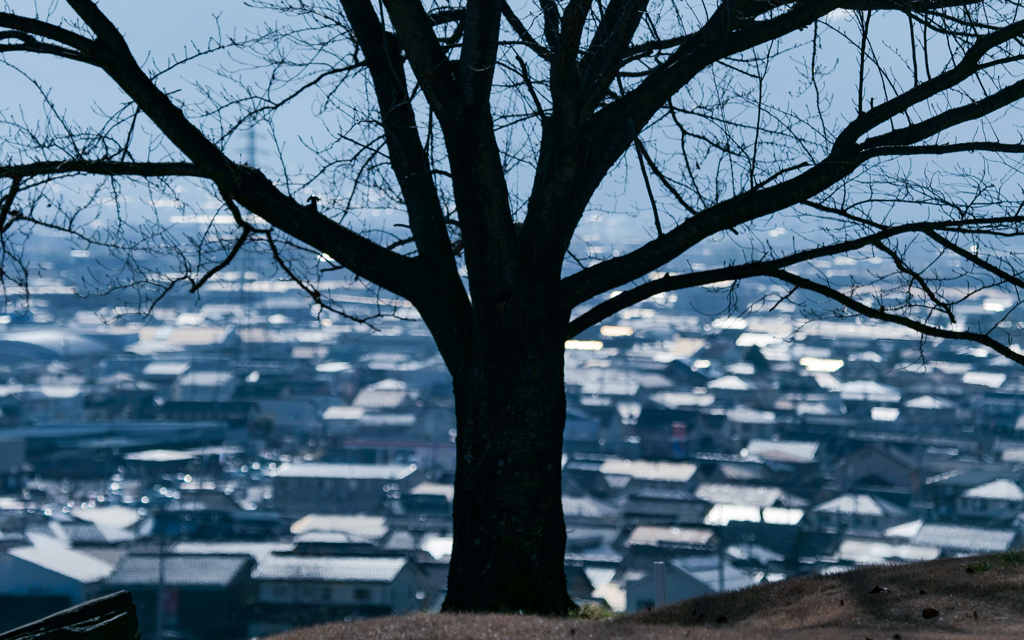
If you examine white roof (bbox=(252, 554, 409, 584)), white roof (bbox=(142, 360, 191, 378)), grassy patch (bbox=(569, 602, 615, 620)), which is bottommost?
white roof (bbox=(252, 554, 409, 584))

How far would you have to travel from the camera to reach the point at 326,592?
1138cm

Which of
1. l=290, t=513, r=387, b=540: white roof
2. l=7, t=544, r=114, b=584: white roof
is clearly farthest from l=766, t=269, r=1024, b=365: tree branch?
l=290, t=513, r=387, b=540: white roof

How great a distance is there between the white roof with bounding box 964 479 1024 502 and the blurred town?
0.08 m

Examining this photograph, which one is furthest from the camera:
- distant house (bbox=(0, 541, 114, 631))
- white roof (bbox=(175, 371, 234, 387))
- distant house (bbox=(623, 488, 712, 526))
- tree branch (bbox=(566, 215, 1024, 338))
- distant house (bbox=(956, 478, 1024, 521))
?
white roof (bbox=(175, 371, 234, 387))

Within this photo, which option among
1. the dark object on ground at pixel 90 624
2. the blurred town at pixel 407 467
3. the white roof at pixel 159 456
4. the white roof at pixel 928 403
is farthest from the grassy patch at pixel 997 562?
the white roof at pixel 928 403

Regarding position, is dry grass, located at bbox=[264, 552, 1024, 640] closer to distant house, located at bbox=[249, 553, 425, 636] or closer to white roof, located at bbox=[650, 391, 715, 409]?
distant house, located at bbox=[249, 553, 425, 636]

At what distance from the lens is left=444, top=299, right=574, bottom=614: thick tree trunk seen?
5.02 meters

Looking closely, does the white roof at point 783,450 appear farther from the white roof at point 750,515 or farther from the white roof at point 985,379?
the white roof at point 985,379

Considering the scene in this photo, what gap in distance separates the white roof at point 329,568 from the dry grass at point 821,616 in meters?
7.28

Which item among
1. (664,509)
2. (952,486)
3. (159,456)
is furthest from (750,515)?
(159,456)

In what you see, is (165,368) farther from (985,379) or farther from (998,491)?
(998,491)

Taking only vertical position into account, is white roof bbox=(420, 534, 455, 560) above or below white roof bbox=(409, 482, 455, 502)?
below

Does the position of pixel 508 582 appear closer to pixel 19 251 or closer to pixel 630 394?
pixel 19 251

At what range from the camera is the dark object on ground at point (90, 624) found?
10.5 ft
